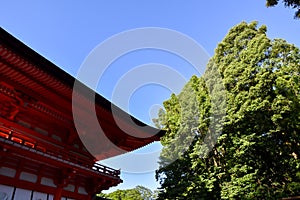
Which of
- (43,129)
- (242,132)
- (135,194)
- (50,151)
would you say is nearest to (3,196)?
(50,151)

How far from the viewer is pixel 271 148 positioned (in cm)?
1440

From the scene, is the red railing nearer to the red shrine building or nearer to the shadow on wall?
the red shrine building

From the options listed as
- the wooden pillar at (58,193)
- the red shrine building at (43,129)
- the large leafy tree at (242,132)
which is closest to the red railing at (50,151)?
the red shrine building at (43,129)

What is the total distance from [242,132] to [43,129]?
13.1 meters

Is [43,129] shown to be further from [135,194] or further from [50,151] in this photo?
[135,194]

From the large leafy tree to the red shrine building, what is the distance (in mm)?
7909

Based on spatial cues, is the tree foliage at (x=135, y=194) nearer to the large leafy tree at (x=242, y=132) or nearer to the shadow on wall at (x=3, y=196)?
the large leafy tree at (x=242, y=132)

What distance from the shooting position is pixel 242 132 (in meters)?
15.4

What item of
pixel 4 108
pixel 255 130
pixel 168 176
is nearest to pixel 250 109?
pixel 255 130

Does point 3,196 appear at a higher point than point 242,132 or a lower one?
lower

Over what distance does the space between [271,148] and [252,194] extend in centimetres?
348

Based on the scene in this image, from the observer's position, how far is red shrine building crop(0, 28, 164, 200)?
19.8 feet

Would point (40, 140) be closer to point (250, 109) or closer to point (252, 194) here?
point (252, 194)

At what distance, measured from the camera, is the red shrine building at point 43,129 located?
6042 mm
